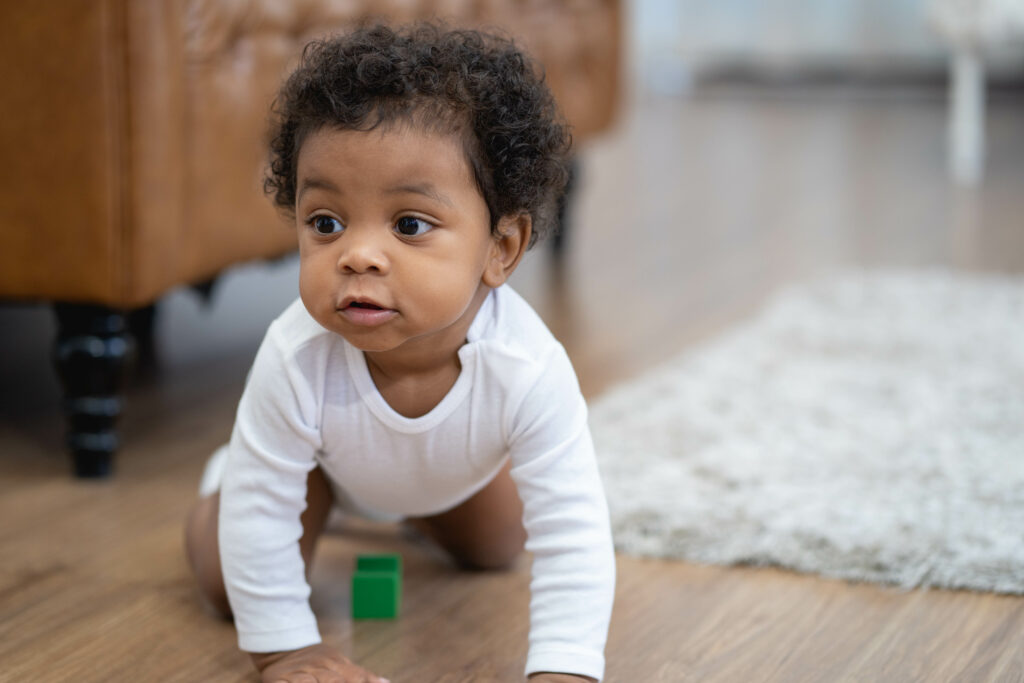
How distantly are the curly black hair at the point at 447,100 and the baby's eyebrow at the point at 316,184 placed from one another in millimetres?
32

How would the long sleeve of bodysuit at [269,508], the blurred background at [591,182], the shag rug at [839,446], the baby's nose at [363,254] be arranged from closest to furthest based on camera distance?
the baby's nose at [363,254] < the long sleeve of bodysuit at [269,508] < the shag rug at [839,446] < the blurred background at [591,182]

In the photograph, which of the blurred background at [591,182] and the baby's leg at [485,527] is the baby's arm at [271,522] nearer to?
the baby's leg at [485,527]

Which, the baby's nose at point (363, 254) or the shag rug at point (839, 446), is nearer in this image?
the baby's nose at point (363, 254)

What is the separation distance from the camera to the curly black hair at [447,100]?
0.76m

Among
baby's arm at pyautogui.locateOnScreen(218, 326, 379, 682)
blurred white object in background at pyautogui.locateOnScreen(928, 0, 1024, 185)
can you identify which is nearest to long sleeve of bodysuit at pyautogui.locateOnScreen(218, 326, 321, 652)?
baby's arm at pyautogui.locateOnScreen(218, 326, 379, 682)

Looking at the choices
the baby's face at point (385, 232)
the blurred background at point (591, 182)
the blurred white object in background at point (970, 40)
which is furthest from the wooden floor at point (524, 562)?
the blurred white object in background at point (970, 40)

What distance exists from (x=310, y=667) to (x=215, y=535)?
0.16 meters

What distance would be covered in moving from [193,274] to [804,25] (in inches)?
161

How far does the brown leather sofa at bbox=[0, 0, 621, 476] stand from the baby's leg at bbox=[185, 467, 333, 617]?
300 mm

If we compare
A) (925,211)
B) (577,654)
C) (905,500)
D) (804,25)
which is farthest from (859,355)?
(804,25)

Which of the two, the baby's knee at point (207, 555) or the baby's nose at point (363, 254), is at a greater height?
the baby's nose at point (363, 254)

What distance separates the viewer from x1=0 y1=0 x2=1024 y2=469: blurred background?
3.83ft

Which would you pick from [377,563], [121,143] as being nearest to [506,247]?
[377,563]

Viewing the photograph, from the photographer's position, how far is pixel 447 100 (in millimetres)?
767
